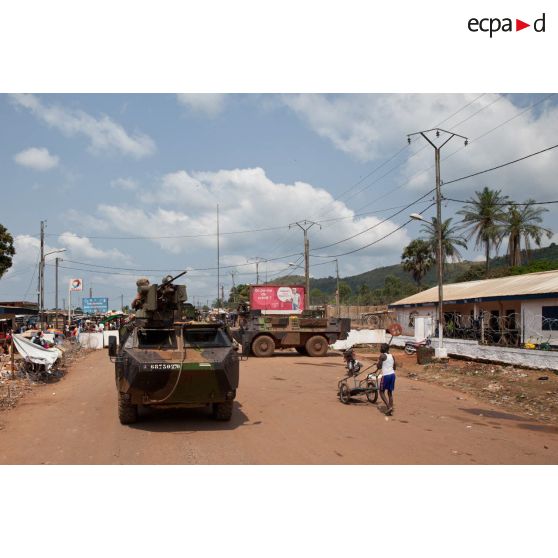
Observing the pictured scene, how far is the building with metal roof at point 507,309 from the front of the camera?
21.5 meters

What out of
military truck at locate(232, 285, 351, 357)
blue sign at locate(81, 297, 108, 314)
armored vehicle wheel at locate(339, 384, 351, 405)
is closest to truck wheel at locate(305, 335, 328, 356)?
military truck at locate(232, 285, 351, 357)

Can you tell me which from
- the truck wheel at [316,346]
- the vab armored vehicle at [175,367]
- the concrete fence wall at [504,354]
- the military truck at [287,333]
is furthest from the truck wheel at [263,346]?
the vab armored vehicle at [175,367]

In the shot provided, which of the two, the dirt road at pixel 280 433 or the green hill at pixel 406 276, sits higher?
the green hill at pixel 406 276

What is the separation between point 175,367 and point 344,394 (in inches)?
183

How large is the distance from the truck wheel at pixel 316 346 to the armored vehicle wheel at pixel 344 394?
538 inches

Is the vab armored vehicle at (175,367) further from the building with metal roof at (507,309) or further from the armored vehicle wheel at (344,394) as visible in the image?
the building with metal roof at (507,309)

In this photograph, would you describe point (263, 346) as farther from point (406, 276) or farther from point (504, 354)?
point (406, 276)

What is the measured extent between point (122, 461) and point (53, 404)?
6073mm

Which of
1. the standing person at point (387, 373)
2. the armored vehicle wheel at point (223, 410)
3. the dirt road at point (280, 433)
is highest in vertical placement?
the standing person at point (387, 373)

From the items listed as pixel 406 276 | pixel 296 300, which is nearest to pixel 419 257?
pixel 296 300

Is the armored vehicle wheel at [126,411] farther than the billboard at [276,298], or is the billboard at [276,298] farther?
the billboard at [276,298]

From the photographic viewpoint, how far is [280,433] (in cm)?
906


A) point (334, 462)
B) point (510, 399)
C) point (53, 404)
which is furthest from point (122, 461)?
point (510, 399)

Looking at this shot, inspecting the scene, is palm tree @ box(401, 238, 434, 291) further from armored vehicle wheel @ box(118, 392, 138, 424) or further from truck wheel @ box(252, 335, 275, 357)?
armored vehicle wheel @ box(118, 392, 138, 424)
